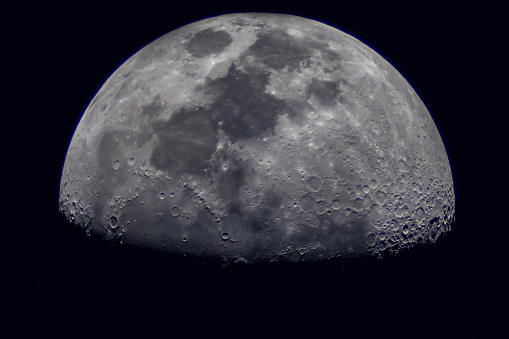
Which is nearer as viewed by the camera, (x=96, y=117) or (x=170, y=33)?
(x=96, y=117)

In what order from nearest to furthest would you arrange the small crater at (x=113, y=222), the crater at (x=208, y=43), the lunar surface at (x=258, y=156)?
the lunar surface at (x=258, y=156)
the small crater at (x=113, y=222)
the crater at (x=208, y=43)

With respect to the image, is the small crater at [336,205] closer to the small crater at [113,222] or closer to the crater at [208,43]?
the crater at [208,43]

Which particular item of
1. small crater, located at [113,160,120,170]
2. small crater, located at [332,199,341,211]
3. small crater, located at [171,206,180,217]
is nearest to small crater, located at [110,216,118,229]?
small crater, located at [113,160,120,170]

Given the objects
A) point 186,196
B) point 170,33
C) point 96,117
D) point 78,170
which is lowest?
point 186,196

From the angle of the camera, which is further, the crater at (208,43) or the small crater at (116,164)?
the crater at (208,43)

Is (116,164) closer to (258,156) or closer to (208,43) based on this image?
(258,156)

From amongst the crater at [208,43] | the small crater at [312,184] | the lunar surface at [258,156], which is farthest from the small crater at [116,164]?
the small crater at [312,184]

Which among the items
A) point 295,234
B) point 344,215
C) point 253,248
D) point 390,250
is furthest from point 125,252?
point 390,250

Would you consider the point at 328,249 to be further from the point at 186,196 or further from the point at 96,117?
the point at 96,117

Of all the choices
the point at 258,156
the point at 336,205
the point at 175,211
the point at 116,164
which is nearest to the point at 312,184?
the point at 336,205
